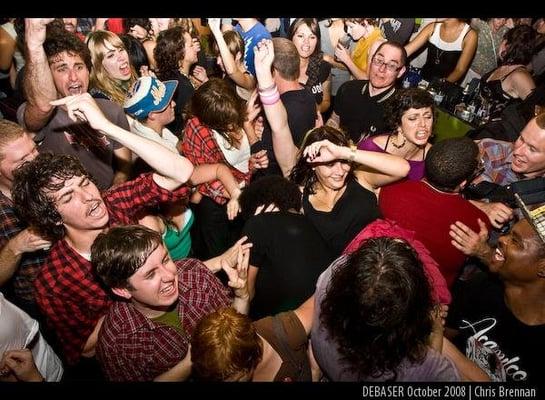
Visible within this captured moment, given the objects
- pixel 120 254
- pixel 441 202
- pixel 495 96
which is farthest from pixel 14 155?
pixel 495 96

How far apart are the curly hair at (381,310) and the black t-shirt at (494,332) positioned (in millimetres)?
495

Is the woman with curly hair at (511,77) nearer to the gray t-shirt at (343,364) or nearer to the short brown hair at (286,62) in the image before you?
the short brown hair at (286,62)

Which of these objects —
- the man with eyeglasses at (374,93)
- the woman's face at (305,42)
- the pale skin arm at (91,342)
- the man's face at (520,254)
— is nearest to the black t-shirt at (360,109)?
the man with eyeglasses at (374,93)

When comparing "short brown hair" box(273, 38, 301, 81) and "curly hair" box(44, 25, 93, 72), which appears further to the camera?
"short brown hair" box(273, 38, 301, 81)

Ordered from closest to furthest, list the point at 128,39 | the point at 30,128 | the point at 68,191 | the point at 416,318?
the point at 416,318, the point at 68,191, the point at 30,128, the point at 128,39

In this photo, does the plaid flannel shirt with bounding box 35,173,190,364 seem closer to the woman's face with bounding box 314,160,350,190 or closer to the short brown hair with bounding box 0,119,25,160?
the short brown hair with bounding box 0,119,25,160

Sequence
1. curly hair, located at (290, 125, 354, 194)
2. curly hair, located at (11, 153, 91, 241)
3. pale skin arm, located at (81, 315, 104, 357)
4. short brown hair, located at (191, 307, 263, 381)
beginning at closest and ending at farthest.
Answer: short brown hair, located at (191, 307, 263, 381)
curly hair, located at (11, 153, 91, 241)
pale skin arm, located at (81, 315, 104, 357)
curly hair, located at (290, 125, 354, 194)

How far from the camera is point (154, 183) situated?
6.23 ft

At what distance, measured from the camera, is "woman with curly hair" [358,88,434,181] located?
8.02ft

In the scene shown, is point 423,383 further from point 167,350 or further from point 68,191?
point 68,191

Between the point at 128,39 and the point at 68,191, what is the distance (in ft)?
7.38

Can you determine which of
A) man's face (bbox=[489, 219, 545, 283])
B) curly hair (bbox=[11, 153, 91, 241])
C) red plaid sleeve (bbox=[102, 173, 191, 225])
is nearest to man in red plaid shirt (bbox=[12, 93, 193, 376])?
curly hair (bbox=[11, 153, 91, 241])

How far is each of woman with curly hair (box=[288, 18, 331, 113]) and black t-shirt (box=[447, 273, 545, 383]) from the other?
6.88 feet
